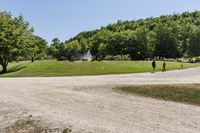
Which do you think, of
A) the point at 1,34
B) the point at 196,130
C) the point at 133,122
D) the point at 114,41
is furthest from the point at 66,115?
the point at 114,41

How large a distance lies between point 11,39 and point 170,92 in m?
43.2

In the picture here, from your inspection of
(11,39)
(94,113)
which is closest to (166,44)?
(11,39)

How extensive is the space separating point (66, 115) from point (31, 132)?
231 centimetres

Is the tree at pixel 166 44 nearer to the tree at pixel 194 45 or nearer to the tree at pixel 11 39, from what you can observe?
the tree at pixel 194 45

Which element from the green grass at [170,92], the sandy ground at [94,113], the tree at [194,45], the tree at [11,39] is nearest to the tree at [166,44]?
the tree at [194,45]

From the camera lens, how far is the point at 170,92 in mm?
27141

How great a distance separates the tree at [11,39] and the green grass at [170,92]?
38978mm

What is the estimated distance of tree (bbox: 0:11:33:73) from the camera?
64500mm

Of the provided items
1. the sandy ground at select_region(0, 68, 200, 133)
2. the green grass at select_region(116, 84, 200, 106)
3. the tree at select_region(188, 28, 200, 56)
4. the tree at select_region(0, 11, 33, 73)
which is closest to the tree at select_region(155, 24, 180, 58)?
the tree at select_region(188, 28, 200, 56)

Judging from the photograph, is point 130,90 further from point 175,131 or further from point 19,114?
point 175,131

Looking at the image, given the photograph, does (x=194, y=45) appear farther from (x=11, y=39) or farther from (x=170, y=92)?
(x=170, y=92)

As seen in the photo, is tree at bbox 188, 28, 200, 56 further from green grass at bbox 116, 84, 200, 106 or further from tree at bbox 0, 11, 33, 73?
green grass at bbox 116, 84, 200, 106

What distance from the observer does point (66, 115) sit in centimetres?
1972

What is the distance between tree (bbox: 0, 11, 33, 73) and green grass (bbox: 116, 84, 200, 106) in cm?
3898
